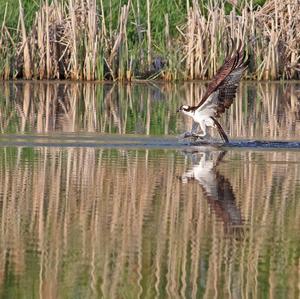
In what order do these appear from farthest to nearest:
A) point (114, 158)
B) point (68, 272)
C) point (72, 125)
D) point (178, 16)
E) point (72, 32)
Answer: point (178, 16) → point (72, 32) → point (72, 125) → point (114, 158) → point (68, 272)

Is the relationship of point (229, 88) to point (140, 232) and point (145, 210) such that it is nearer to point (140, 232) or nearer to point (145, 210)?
point (145, 210)

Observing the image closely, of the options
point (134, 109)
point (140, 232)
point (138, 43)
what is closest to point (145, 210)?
point (140, 232)

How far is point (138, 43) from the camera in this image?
2409cm

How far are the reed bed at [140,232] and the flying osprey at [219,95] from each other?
2.14 metres

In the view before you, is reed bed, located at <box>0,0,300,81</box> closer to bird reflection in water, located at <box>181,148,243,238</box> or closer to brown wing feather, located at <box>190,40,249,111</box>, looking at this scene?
brown wing feather, located at <box>190,40,249,111</box>

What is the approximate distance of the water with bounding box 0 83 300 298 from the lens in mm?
6859

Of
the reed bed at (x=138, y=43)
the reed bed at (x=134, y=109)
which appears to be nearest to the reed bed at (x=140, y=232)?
the reed bed at (x=134, y=109)

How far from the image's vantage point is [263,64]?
24.1 m

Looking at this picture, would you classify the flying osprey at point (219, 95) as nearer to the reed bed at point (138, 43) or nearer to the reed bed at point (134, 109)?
the reed bed at point (134, 109)

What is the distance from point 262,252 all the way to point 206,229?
759 mm

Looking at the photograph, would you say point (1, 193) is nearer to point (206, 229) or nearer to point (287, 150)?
point (206, 229)

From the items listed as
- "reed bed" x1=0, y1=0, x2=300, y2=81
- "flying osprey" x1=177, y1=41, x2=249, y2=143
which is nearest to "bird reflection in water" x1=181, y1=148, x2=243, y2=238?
"flying osprey" x1=177, y1=41, x2=249, y2=143

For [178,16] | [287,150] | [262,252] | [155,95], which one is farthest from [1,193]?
[178,16]

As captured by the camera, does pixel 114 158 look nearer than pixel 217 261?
No
